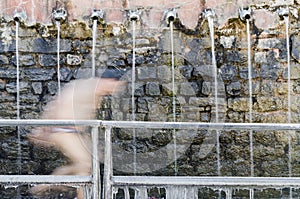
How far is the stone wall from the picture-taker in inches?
168

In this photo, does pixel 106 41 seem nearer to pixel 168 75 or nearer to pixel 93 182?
pixel 168 75

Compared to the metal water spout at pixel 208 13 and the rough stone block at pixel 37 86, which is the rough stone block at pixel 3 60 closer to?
the rough stone block at pixel 37 86

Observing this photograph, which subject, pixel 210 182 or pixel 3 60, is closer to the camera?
pixel 210 182

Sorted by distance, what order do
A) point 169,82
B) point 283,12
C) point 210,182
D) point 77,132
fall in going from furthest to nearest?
point 169,82 → point 283,12 → point 77,132 → point 210,182

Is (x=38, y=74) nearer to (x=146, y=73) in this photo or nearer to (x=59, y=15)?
(x=59, y=15)

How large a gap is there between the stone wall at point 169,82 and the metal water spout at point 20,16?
0.20 ft

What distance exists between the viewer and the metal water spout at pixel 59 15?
4383 millimetres

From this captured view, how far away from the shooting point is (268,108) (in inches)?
169

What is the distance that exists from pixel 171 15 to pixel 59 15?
1001 mm

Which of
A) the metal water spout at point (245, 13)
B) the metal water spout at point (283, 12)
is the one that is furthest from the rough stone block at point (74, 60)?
the metal water spout at point (283, 12)

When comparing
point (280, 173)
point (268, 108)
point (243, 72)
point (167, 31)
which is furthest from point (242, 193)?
point (167, 31)

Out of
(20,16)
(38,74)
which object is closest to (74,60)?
(38,74)

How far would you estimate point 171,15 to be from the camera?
14.1 ft

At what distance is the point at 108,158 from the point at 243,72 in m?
2.24
